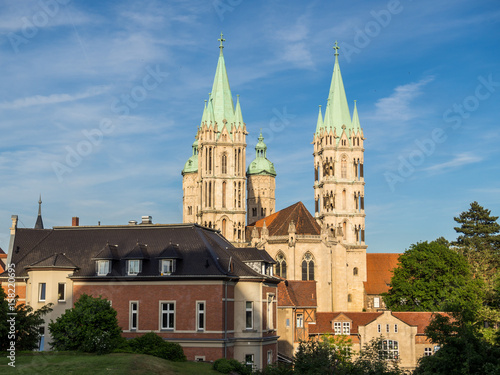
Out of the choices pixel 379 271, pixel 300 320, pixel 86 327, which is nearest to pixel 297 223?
pixel 379 271

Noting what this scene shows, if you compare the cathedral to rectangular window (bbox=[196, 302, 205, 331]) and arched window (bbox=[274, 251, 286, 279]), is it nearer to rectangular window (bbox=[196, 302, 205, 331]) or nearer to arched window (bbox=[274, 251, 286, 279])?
arched window (bbox=[274, 251, 286, 279])

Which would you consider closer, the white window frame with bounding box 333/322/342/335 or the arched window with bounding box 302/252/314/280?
the white window frame with bounding box 333/322/342/335

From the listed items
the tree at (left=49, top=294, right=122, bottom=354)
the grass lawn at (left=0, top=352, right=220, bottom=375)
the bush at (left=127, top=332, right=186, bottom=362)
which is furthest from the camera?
the bush at (left=127, top=332, right=186, bottom=362)

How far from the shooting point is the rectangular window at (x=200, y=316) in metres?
45.7

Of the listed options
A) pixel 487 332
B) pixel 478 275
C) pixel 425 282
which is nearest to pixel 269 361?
pixel 487 332

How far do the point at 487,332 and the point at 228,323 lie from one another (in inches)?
764

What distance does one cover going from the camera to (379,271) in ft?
395

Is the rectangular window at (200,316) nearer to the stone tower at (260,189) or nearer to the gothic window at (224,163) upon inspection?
the gothic window at (224,163)

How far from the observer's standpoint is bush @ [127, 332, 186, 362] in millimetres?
40062

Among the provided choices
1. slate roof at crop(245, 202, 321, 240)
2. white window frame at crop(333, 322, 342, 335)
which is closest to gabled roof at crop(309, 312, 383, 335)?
white window frame at crop(333, 322, 342, 335)

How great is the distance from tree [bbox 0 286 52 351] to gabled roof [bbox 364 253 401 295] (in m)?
83.0

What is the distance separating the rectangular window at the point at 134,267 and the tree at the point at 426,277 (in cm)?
4962

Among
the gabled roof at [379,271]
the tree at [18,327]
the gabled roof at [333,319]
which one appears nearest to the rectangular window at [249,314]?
the tree at [18,327]

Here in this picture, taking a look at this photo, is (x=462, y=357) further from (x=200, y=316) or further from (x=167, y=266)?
(x=167, y=266)
